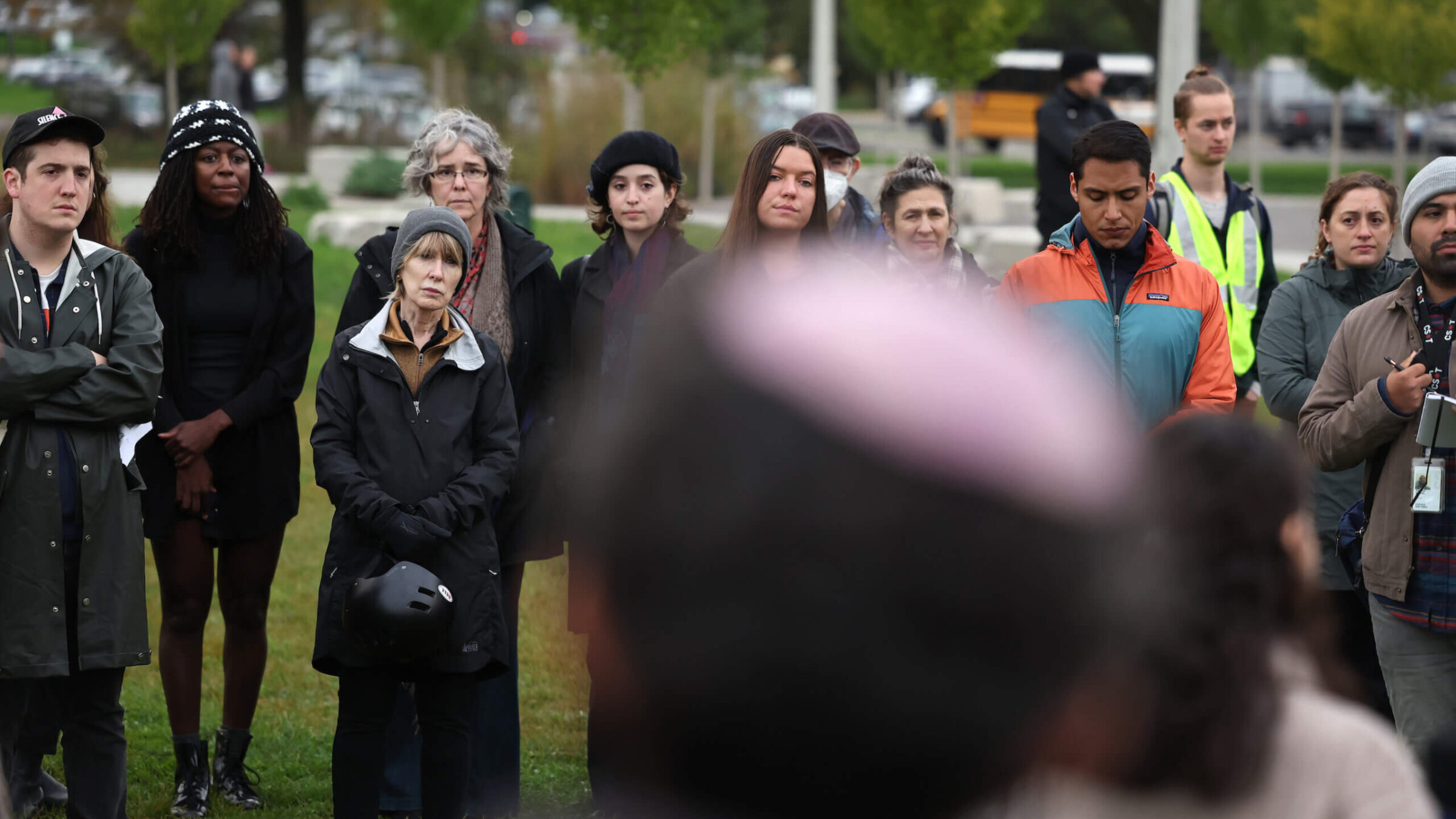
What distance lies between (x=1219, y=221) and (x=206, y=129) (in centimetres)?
422

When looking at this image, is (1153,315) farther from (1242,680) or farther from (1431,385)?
(1242,680)

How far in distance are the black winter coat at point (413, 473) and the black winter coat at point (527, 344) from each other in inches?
13.2

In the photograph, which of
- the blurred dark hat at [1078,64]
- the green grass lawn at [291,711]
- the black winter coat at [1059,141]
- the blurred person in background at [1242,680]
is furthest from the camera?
the blurred dark hat at [1078,64]

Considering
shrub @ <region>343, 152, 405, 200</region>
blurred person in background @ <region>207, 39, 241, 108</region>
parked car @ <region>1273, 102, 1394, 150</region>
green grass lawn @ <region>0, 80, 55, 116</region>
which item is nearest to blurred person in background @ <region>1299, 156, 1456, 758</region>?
shrub @ <region>343, 152, 405, 200</region>

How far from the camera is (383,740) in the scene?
4836 millimetres

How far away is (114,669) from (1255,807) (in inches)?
160

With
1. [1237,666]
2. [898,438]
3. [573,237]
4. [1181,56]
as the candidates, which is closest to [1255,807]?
[1237,666]

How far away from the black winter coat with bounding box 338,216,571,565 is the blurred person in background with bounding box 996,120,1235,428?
184 centimetres

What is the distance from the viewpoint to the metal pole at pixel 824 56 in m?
18.1

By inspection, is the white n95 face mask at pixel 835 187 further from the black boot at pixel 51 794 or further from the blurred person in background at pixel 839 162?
the black boot at pixel 51 794

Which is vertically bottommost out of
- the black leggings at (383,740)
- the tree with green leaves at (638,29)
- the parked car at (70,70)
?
the black leggings at (383,740)

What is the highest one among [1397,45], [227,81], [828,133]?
[1397,45]

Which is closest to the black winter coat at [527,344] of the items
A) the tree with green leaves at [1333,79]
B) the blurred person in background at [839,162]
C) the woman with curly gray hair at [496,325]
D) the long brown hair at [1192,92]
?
the woman with curly gray hair at [496,325]

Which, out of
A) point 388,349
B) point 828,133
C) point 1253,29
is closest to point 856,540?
point 388,349
